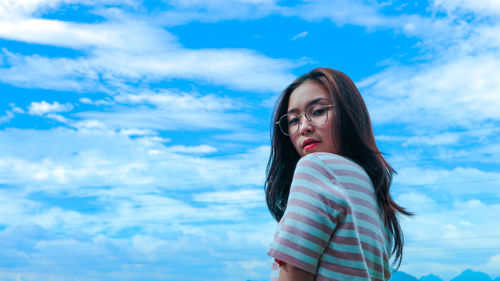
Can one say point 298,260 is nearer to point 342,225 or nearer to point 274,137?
point 342,225

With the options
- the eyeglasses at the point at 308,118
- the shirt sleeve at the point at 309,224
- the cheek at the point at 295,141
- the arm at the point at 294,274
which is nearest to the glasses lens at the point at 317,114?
the eyeglasses at the point at 308,118

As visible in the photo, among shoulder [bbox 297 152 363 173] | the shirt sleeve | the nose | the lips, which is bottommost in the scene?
the shirt sleeve

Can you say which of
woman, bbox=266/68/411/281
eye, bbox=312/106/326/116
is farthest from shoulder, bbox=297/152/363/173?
eye, bbox=312/106/326/116

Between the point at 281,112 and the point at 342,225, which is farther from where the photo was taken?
the point at 281,112

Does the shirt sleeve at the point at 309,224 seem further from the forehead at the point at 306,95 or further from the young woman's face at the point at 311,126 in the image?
the forehead at the point at 306,95

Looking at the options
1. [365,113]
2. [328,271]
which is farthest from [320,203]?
[365,113]

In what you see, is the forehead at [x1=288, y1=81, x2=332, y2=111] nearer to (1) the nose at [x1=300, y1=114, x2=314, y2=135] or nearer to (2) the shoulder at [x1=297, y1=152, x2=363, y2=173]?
(1) the nose at [x1=300, y1=114, x2=314, y2=135]

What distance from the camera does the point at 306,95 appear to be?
221 cm

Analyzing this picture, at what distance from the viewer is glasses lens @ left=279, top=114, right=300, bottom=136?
7.29ft

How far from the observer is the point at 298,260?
5.31 ft

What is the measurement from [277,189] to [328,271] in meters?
0.75

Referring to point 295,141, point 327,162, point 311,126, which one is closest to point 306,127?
point 311,126

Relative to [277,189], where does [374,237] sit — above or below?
below

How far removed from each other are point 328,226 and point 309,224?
0.06 metres
